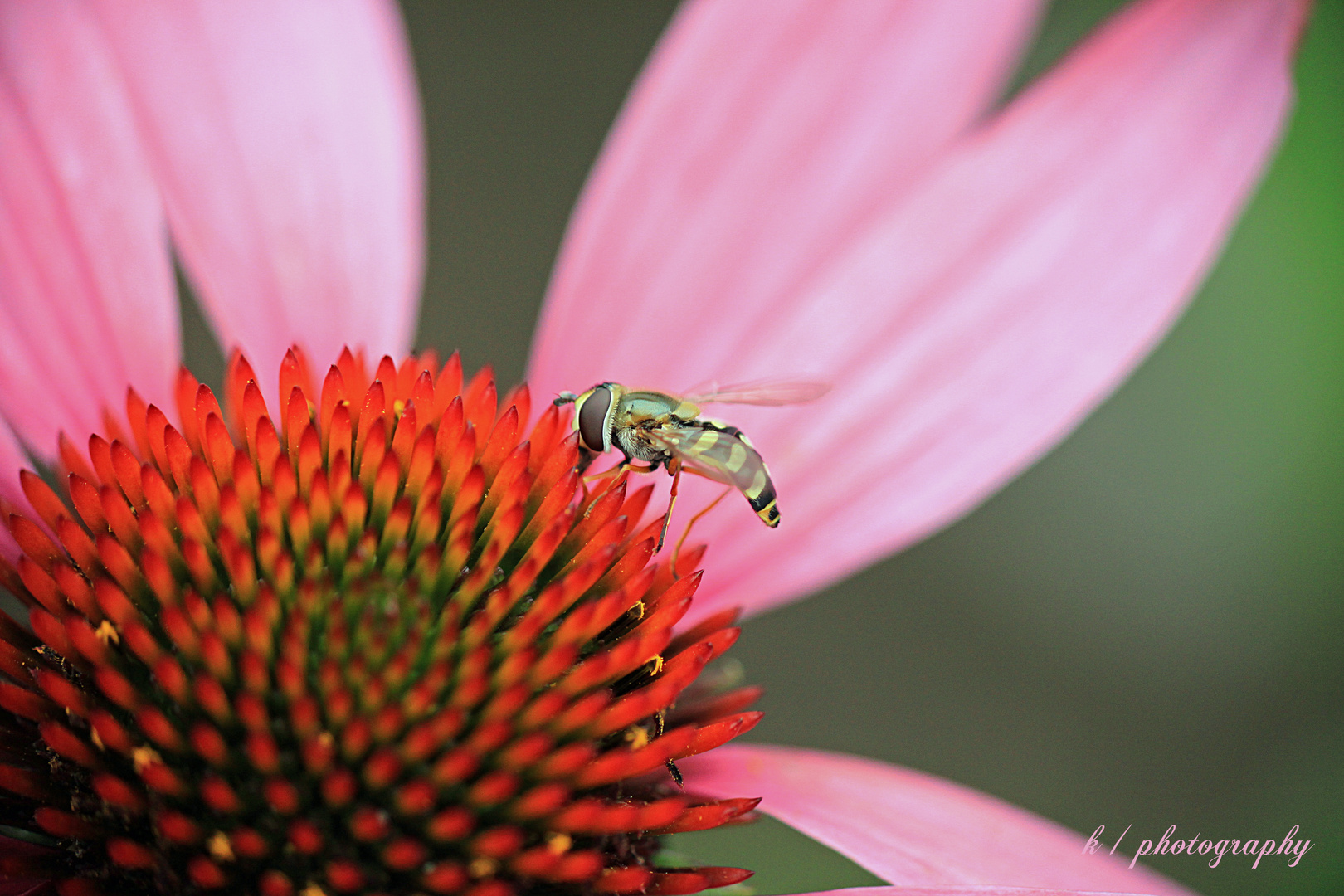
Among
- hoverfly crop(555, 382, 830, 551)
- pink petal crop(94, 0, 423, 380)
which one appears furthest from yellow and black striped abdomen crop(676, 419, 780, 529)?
pink petal crop(94, 0, 423, 380)

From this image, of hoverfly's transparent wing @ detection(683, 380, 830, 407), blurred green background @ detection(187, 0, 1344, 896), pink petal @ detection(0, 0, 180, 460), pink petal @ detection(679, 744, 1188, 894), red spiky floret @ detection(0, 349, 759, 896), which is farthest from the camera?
blurred green background @ detection(187, 0, 1344, 896)

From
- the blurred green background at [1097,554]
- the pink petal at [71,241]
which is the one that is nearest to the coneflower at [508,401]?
the pink petal at [71,241]

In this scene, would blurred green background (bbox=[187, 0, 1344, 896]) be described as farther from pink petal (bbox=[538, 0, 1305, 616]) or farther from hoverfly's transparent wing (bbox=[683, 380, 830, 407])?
hoverfly's transparent wing (bbox=[683, 380, 830, 407])

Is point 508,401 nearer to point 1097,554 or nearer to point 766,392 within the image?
point 766,392

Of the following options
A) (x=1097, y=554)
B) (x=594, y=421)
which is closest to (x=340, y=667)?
(x=594, y=421)

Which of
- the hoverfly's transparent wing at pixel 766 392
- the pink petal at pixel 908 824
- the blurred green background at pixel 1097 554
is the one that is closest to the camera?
the pink petal at pixel 908 824

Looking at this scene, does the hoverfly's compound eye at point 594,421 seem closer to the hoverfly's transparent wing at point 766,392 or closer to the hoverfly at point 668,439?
the hoverfly at point 668,439

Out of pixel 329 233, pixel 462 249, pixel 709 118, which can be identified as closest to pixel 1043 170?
pixel 709 118
